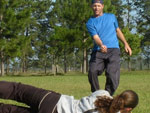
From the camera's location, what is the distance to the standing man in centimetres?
665

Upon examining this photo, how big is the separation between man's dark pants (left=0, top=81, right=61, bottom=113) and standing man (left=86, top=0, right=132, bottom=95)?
2154 mm

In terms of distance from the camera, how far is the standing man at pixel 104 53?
665 centimetres

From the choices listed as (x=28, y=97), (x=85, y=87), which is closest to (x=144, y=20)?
(x=85, y=87)

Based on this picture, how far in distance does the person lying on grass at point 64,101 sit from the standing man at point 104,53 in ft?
7.09

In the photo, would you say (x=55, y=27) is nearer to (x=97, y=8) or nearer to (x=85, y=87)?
(x=85, y=87)

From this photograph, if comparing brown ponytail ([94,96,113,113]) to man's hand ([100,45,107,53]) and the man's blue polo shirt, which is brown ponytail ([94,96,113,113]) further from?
the man's blue polo shirt

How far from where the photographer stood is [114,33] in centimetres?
688

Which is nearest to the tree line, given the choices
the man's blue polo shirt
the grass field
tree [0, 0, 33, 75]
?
tree [0, 0, 33, 75]

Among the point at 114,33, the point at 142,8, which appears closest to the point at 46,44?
the point at 142,8

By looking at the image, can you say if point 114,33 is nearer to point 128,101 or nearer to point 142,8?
point 128,101

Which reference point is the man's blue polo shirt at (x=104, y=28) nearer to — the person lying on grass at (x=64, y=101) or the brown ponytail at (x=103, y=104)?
the person lying on grass at (x=64, y=101)

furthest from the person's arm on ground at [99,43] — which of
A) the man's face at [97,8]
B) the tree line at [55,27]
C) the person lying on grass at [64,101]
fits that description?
the tree line at [55,27]

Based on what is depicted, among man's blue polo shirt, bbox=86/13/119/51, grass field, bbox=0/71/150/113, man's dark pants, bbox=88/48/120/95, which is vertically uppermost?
man's blue polo shirt, bbox=86/13/119/51

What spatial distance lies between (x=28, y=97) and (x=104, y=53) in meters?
2.45
